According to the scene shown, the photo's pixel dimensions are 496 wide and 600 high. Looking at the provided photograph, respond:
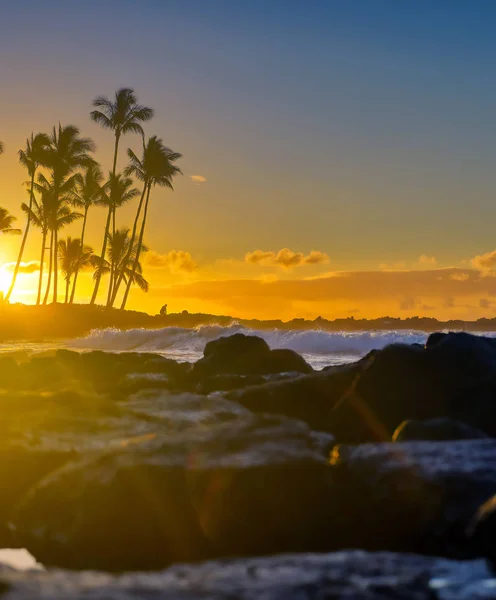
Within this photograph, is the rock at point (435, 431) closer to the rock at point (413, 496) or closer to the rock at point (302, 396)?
the rock at point (413, 496)

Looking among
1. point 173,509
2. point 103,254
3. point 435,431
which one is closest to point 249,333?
point 103,254

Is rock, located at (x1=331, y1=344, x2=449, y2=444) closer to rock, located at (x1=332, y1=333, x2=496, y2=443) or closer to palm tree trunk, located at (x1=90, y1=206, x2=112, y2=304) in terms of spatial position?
rock, located at (x1=332, y1=333, x2=496, y2=443)

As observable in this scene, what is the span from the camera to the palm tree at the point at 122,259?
140ft

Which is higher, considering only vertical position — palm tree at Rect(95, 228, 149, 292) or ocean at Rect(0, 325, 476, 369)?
palm tree at Rect(95, 228, 149, 292)

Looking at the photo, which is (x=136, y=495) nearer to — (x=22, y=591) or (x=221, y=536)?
(x=221, y=536)

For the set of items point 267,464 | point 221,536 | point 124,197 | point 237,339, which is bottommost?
A: point 221,536

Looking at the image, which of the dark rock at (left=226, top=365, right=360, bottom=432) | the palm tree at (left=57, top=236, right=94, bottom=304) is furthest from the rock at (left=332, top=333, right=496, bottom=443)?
the palm tree at (left=57, top=236, right=94, bottom=304)

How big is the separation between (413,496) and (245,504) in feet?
3.23

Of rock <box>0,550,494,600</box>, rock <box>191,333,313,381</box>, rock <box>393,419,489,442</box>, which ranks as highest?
rock <box>191,333,313,381</box>

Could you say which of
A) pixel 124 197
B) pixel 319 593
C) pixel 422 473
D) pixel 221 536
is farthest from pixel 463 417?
pixel 124 197

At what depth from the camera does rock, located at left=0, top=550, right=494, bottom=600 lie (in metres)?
2.95

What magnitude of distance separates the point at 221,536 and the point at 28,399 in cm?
355

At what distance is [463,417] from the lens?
20.5 ft

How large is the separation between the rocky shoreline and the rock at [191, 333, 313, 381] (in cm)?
323
